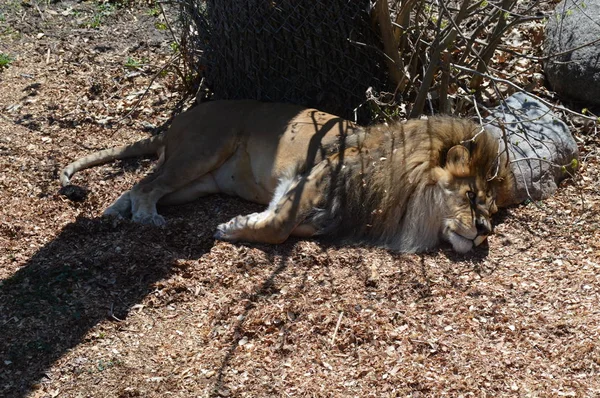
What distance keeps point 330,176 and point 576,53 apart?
243cm

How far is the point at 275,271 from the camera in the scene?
14.7ft

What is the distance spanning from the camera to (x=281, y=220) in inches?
188

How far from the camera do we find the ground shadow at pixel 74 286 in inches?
146

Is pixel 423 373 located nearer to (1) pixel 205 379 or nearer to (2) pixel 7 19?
(1) pixel 205 379

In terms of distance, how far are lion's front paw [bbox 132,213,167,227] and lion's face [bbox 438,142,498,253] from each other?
1.83m

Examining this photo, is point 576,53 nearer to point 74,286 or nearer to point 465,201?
point 465,201

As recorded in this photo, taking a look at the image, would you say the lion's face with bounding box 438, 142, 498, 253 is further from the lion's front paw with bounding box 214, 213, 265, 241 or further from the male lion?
the lion's front paw with bounding box 214, 213, 265, 241

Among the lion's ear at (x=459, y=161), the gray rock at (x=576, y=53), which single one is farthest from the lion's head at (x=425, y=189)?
the gray rock at (x=576, y=53)

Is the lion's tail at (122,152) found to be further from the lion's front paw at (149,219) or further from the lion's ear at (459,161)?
the lion's ear at (459,161)

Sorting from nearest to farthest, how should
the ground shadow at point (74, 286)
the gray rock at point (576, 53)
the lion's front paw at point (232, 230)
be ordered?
the ground shadow at point (74, 286) < the lion's front paw at point (232, 230) < the gray rock at point (576, 53)

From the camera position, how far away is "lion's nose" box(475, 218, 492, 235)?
460 centimetres

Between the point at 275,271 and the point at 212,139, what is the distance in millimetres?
1289

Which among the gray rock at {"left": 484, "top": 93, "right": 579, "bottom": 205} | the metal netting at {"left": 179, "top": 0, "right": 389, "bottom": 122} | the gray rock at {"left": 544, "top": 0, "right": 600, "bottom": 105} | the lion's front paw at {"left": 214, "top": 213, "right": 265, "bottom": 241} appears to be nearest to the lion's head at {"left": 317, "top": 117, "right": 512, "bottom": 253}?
the gray rock at {"left": 484, "top": 93, "right": 579, "bottom": 205}

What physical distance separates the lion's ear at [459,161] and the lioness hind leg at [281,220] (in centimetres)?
83
